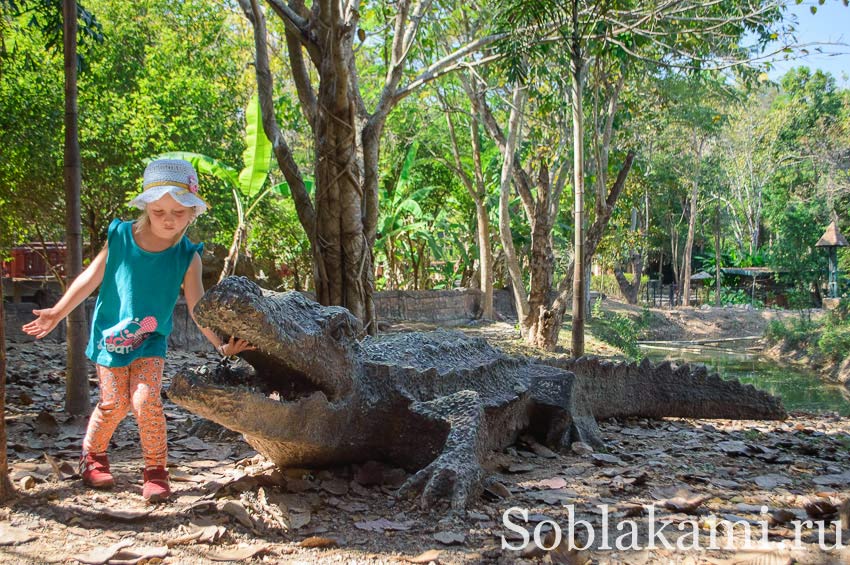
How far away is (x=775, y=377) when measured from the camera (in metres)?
12.8

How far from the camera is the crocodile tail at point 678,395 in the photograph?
613 cm

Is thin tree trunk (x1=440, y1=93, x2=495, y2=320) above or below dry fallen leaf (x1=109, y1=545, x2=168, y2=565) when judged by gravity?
above

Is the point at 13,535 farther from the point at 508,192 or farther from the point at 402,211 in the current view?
the point at 402,211

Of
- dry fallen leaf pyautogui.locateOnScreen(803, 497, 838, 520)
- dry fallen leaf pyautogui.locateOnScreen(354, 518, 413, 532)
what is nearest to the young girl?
dry fallen leaf pyautogui.locateOnScreen(354, 518, 413, 532)

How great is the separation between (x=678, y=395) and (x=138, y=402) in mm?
5018

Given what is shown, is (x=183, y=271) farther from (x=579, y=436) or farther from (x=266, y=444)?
(x=579, y=436)

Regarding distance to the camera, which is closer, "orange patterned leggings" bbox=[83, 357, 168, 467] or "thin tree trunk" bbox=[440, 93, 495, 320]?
"orange patterned leggings" bbox=[83, 357, 168, 467]

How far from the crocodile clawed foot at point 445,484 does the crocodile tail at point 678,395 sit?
9.17 ft

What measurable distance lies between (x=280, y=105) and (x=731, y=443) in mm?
8766

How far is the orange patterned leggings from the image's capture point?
3092mm

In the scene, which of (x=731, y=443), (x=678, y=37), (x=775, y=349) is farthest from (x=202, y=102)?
(x=775, y=349)

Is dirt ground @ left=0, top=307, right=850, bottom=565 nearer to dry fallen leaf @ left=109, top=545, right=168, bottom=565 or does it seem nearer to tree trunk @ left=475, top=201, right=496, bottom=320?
dry fallen leaf @ left=109, top=545, right=168, bottom=565

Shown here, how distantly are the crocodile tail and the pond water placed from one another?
121 centimetres

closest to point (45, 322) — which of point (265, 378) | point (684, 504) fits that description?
point (265, 378)
